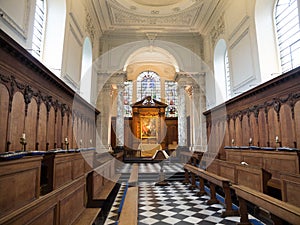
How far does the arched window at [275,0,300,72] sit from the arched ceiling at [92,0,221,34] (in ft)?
10.5

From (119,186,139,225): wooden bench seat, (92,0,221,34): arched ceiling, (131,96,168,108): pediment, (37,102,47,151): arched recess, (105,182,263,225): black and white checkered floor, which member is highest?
(92,0,221,34): arched ceiling

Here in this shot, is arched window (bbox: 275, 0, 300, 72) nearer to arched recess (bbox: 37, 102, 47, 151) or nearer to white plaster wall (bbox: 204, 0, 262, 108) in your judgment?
white plaster wall (bbox: 204, 0, 262, 108)

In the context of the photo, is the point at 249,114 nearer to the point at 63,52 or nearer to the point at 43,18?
the point at 63,52

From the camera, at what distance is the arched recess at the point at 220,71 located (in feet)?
32.7

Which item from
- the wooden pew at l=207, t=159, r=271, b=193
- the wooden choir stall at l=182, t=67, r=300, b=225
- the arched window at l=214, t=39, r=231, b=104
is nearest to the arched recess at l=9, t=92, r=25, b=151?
the wooden choir stall at l=182, t=67, r=300, b=225

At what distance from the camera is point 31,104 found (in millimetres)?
Answer: 4586

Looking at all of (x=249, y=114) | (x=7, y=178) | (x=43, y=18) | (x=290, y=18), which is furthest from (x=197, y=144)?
(x=7, y=178)

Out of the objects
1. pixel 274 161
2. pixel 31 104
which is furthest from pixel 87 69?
pixel 274 161

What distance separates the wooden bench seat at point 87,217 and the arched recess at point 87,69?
6.92 metres

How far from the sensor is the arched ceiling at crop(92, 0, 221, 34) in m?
9.83

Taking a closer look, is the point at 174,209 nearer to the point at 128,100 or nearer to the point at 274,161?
the point at 274,161

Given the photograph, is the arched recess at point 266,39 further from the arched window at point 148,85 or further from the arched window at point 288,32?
the arched window at point 148,85

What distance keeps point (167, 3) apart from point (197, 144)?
699 centimetres

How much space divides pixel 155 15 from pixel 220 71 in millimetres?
4170
